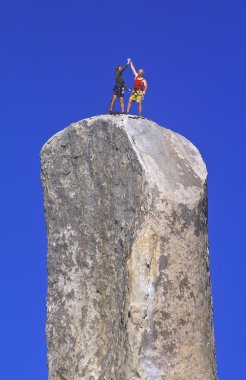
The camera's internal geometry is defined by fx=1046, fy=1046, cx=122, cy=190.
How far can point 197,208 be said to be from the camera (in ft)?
42.0

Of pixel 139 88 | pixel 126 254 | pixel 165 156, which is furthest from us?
pixel 139 88

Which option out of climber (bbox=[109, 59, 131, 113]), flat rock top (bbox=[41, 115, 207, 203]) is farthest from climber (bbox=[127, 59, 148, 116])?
flat rock top (bbox=[41, 115, 207, 203])

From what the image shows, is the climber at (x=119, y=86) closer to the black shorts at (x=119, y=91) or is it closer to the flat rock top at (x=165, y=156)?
the black shorts at (x=119, y=91)

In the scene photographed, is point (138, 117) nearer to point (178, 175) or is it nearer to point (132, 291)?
point (178, 175)

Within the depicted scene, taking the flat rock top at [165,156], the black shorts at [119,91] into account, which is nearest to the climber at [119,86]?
the black shorts at [119,91]

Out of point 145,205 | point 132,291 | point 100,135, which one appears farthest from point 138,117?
point 132,291

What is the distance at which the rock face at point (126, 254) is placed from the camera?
12141mm

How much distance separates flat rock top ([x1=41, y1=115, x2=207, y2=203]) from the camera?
12.6m

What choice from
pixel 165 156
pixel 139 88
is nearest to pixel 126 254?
pixel 165 156

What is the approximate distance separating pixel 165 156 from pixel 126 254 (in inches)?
54.3

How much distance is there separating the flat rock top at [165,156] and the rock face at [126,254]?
0.6 inches

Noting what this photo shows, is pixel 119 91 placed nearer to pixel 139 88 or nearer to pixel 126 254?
pixel 139 88

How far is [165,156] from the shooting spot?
42.7 ft

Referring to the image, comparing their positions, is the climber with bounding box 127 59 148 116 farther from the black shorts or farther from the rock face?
the rock face
